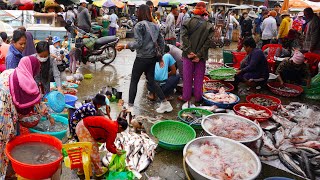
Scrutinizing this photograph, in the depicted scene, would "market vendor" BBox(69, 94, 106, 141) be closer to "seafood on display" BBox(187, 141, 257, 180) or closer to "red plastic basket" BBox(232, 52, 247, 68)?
"seafood on display" BBox(187, 141, 257, 180)

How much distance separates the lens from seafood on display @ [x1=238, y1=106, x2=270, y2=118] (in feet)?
17.7

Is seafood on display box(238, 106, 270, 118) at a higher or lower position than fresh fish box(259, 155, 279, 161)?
higher

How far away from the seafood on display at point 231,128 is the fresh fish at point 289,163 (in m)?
0.48

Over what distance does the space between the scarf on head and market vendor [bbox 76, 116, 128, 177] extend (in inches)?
24.8

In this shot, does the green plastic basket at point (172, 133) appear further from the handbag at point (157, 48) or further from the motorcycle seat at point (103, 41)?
the motorcycle seat at point (103, 41)

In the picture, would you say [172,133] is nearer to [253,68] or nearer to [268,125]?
[268,125]

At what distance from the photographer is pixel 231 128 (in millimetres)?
4691

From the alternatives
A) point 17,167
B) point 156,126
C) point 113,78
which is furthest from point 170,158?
point 113,78

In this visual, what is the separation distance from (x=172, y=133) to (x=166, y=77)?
1928 mm

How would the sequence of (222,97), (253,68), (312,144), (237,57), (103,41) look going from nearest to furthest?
1. (312,144)
2. (222,97)
3. (253,68)
4. (237,57)
5. (103,41)

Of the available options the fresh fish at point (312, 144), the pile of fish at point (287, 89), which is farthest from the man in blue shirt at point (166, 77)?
the fresh fish at point (312, 144)

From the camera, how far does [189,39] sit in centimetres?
580

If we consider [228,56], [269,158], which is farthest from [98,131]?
[228,56]

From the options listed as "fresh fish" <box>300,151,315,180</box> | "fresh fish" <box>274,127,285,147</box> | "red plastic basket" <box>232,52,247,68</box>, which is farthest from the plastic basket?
"fresh fish" <box>300,151,315,180</box>
